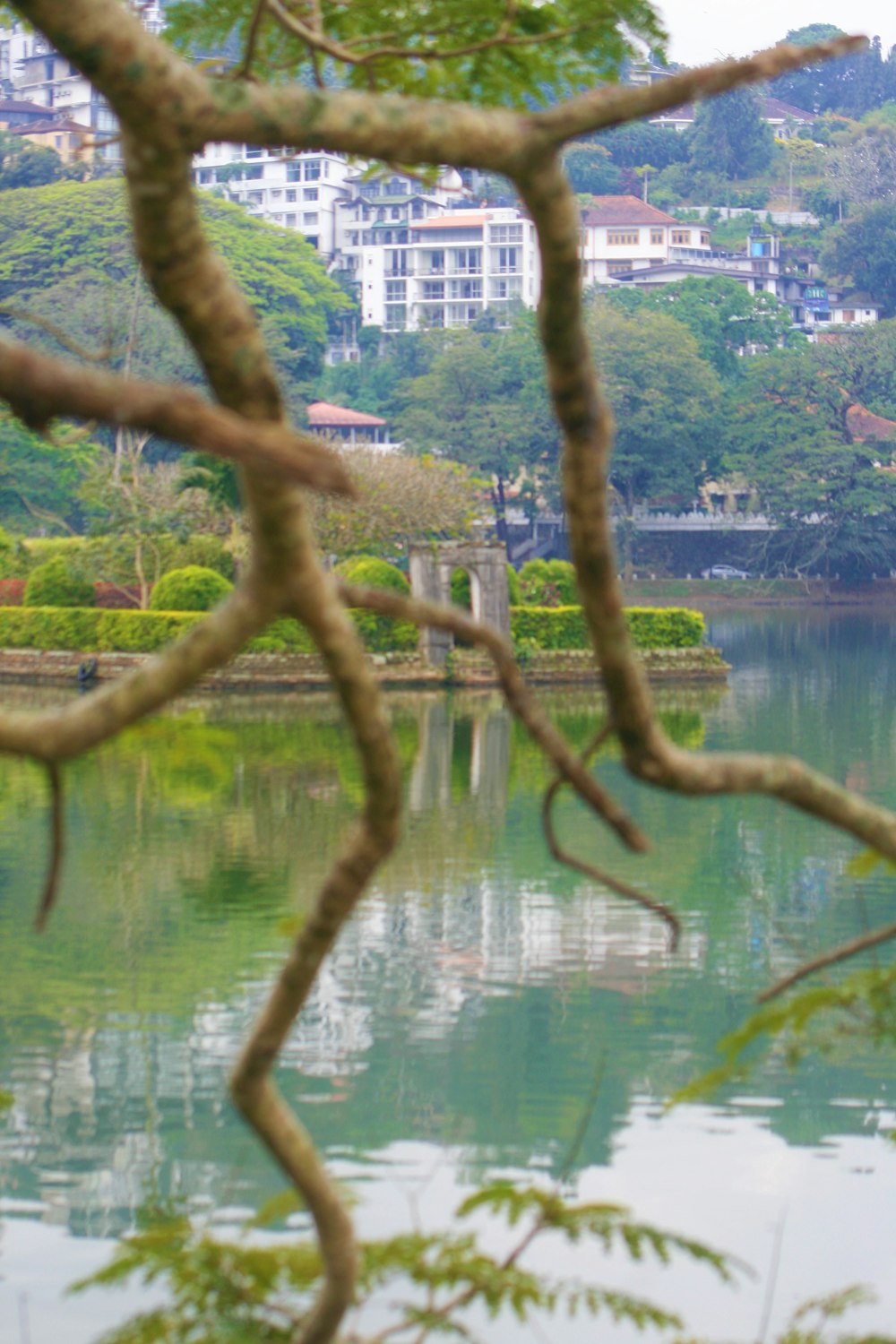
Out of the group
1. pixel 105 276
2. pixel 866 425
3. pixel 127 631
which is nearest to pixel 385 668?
pixel 127 631

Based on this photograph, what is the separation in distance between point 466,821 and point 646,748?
393 inches

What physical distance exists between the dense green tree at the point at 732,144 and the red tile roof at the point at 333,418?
36.1 meters

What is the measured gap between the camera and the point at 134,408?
143cm

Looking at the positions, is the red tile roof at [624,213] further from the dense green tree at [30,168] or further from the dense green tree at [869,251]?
the dense green tree at [30,168]

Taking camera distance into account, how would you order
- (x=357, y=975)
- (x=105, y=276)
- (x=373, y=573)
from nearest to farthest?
(x=357, y=975)
(x=373, y=573)
(x=105, y=276)

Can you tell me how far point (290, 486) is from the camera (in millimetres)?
1713

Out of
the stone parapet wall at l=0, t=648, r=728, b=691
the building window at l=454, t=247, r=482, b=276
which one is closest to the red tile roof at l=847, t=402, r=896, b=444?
the stone parapet wall at l=0, t=648, r=728, b=691

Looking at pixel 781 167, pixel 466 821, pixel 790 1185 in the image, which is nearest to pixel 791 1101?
pixel 790 1185

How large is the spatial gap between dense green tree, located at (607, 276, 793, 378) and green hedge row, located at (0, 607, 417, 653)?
27.6 meters

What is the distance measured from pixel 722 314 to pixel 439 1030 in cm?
4418

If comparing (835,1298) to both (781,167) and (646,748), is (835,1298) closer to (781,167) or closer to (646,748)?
(646,748)

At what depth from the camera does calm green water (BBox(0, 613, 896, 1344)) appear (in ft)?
16.5

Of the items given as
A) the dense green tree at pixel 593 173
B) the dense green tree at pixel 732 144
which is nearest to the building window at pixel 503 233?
the dense green tree at pixel 593 173

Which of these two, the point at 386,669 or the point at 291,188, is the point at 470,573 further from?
the point at 291,188
